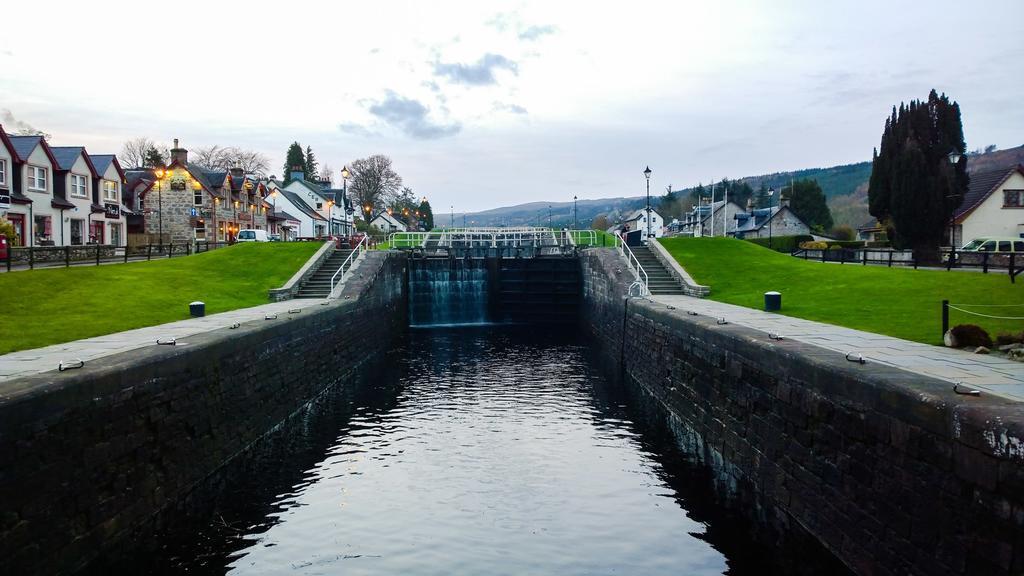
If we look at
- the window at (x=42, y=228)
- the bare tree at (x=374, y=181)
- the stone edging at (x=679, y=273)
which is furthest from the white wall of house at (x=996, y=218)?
the bare tree at (x=374, y=181)

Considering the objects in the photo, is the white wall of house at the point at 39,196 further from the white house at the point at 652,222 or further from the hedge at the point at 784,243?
the white house at the point at 652,222

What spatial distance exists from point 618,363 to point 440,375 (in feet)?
25.7

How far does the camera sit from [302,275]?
105 feet

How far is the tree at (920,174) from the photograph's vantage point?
1807 inches

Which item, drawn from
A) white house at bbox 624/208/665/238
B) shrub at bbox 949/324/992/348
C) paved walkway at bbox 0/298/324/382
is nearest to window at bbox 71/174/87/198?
paved walkway at bbox 0/298/324/382

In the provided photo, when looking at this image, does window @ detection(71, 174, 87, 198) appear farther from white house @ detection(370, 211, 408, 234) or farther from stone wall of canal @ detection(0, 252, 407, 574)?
white house @ detection(370, 211, 408, 234)

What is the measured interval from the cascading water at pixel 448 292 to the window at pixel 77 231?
2453 cm

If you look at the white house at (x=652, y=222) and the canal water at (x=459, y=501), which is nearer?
the canal water at (x=459, y=501)

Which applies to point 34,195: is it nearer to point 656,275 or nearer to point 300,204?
point 656,275

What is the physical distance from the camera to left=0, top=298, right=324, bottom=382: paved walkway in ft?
40.6

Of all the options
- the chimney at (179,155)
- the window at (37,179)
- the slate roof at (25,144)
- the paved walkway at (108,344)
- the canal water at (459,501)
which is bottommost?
the canal water at (459,501)

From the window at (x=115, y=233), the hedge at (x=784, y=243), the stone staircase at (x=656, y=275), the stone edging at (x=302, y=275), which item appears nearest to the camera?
the stone edging at (x=302, y=275)

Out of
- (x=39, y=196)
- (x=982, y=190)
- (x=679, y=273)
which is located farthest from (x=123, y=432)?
(x=982, y=190)

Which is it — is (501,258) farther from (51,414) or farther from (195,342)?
(51,414)
